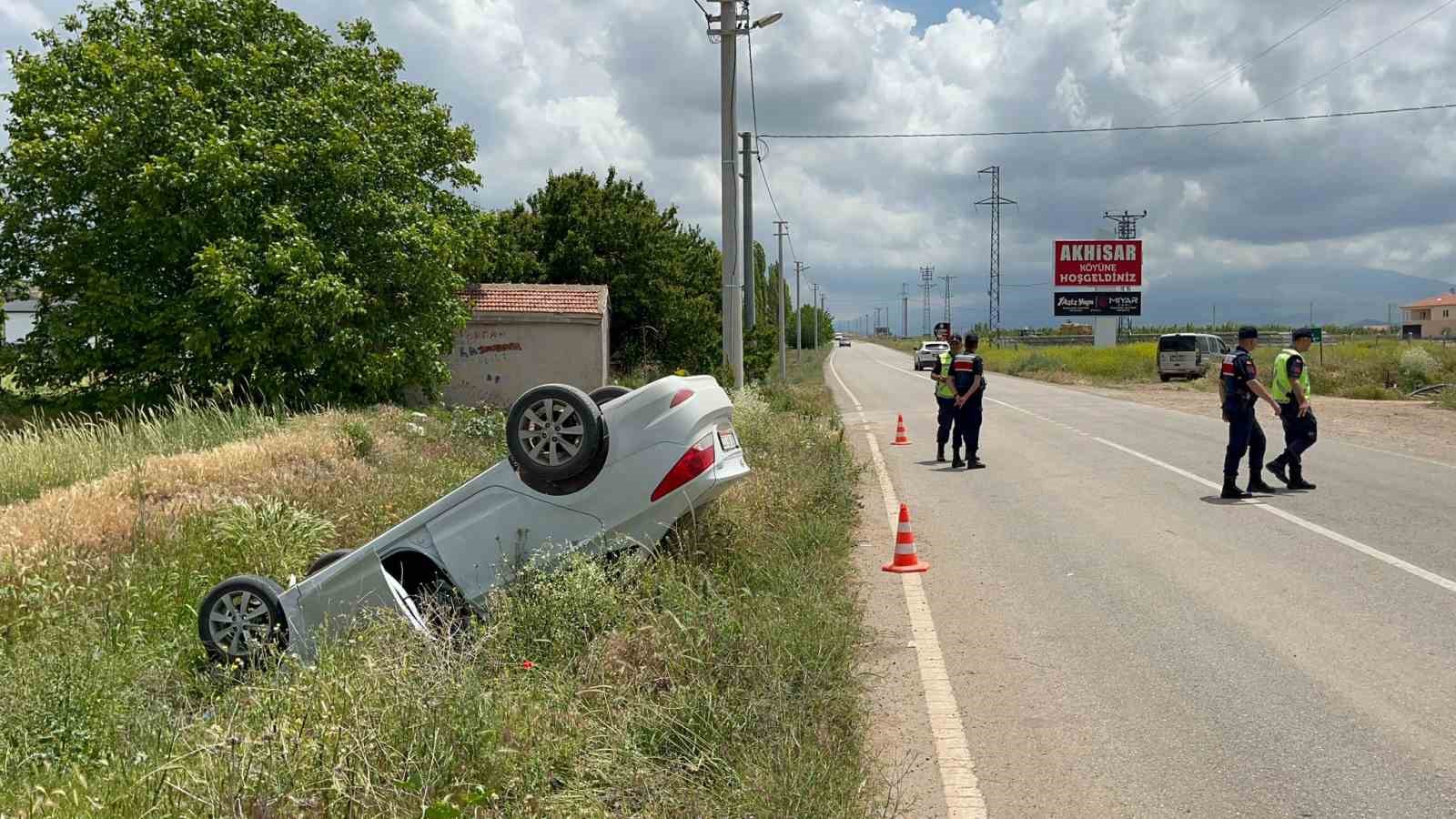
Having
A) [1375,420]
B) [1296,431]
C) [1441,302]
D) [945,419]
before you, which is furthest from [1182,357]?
[1441,302]

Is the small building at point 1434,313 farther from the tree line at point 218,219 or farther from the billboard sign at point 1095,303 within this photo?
the tree line at point 218,219

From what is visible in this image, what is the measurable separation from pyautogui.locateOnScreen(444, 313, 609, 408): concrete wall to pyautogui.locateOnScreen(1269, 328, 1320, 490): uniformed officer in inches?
660

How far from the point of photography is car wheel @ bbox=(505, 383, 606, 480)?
5.96 metres

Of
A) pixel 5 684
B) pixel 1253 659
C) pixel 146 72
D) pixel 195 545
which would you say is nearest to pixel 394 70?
pixel 146 72

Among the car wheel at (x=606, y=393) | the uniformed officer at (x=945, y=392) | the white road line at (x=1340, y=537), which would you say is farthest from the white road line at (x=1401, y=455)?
the car wheel at (x=606, y=393)

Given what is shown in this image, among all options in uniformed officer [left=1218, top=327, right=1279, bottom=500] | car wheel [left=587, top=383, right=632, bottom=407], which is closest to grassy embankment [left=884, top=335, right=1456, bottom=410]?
uniformed officer [left=1218, top=327, right=1279, bottom=500]

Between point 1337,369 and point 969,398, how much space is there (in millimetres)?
28211

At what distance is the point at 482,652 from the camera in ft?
18.0

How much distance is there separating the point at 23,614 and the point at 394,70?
65.2ft

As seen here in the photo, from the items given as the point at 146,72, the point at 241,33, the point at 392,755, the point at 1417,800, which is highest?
the point at 241,33

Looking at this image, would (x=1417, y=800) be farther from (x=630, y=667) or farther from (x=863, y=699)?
(x=630, y=667)

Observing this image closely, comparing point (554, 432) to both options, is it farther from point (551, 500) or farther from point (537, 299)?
point (537, 299)

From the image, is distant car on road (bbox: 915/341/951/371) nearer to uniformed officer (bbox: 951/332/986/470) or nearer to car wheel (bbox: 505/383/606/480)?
uniformed officer (bbox: 951/332/986/470)

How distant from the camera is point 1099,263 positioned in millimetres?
66688
